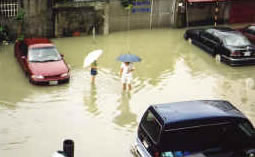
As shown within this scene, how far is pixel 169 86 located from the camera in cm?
1844

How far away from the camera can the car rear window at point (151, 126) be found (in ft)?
36.7

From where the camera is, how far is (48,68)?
1808 cm

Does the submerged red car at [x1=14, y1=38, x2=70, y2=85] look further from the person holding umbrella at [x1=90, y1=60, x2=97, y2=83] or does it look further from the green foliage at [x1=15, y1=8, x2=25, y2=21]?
the green foliage at [x1=15, y1=8, x2=25, y2=21]

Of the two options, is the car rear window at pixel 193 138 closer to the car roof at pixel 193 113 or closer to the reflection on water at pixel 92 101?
the car roof at pixel 193 113

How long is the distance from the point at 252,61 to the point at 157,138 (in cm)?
1144

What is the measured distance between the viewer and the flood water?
13.8 m

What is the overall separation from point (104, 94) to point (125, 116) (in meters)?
2.06

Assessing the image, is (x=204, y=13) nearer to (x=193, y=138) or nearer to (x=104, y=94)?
(x=104, y=94)

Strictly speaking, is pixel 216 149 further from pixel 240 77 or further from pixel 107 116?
pixel 240 77

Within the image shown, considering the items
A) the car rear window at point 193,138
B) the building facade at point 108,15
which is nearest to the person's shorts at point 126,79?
the car rear window at point 193,138

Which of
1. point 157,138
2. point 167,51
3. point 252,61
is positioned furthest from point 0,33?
point 157,138

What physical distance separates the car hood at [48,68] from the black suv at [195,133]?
22.8ft

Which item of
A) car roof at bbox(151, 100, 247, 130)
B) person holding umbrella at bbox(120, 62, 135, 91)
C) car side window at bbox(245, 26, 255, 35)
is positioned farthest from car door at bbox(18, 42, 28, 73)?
car side window at bbox(245, 26, 255, 35)

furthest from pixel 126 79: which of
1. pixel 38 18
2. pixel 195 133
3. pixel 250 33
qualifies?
pixel 250 33
